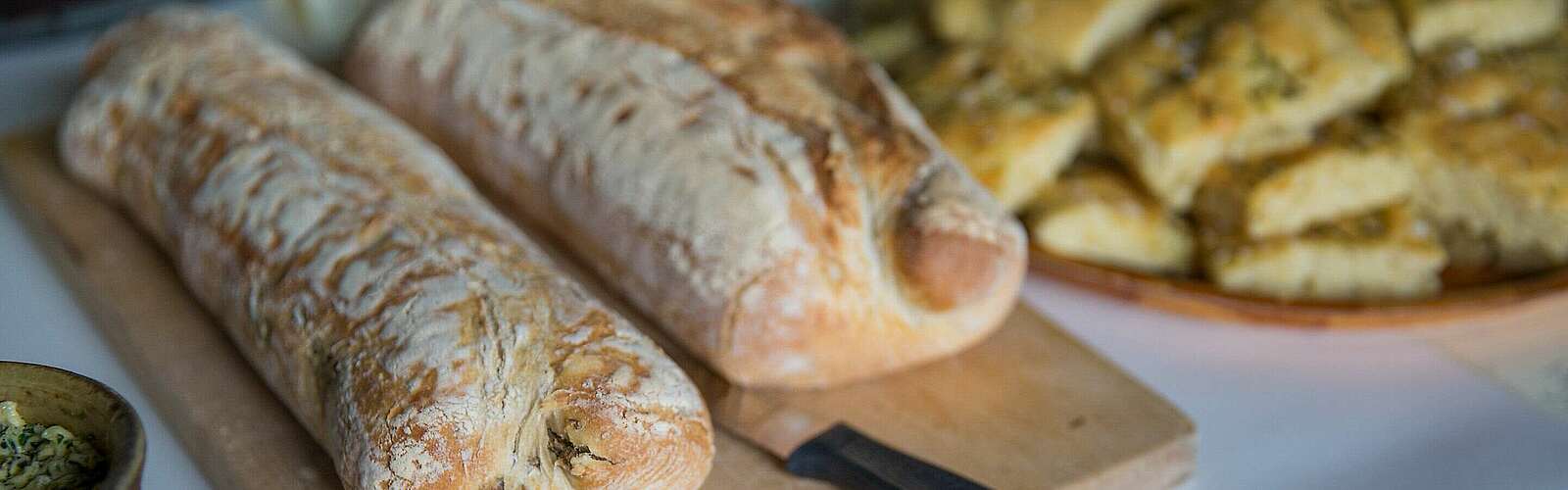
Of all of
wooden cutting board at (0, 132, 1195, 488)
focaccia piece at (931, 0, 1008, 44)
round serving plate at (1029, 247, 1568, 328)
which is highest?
focaccia piece at (931, 0, 1008, 44)

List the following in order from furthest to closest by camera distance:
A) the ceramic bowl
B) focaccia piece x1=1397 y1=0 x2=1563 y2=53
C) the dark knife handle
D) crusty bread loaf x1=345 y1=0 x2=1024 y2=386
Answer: focaccia piece x1=1397 y1=0 x2=1563 y2=53
crusty bread loaf x1=345 y1=0 x2=1024 y2=386
the dark knife handle
the ceramic bowl

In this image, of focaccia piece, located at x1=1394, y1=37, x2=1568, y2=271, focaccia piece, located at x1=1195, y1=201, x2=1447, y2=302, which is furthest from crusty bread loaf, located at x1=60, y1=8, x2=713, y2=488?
focaccia piece, located at x1=1394, y1=37, x2=1568, y2=271

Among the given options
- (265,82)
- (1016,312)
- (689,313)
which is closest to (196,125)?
(265,82)

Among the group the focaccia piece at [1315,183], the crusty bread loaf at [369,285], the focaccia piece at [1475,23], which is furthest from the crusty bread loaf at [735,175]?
the focaccia piece at [1475,23]

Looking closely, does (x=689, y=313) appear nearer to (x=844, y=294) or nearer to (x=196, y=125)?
(x=844, y=294)

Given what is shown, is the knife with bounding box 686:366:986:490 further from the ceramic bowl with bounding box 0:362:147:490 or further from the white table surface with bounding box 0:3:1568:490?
the ceramic bowl with bounding box 0:362:147:490
